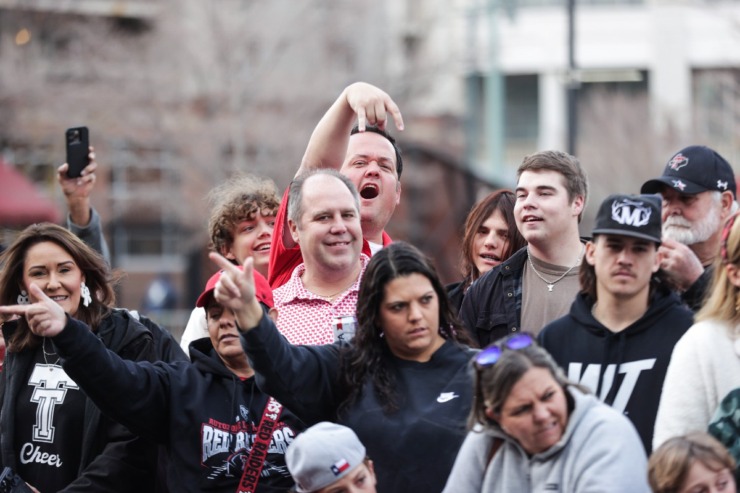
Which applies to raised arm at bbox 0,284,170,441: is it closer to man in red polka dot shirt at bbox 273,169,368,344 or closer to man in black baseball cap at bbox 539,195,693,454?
man in red polka dot shirt at bbox 273,169,368,344

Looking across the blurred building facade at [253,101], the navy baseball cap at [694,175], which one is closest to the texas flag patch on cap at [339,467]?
the navy baseball cap at [694,175]

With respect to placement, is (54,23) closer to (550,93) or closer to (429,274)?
(429,274)

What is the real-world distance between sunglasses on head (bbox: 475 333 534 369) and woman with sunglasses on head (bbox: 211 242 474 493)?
418 mm

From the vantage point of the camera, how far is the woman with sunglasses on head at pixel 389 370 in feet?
15.8

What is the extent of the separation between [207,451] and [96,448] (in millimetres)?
711

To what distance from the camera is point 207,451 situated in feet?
17.6

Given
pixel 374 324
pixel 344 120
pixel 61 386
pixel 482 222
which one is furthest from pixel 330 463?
pixel 482 222

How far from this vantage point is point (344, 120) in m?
6.22

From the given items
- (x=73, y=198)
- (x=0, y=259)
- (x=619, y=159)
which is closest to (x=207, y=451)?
(x=0, y=259)

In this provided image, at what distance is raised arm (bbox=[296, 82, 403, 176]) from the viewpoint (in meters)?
5.80

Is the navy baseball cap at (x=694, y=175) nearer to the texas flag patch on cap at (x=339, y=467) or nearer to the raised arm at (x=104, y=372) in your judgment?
the texas flag patch on cap at (x=339, y=467)

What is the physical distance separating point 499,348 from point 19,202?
1964 cm

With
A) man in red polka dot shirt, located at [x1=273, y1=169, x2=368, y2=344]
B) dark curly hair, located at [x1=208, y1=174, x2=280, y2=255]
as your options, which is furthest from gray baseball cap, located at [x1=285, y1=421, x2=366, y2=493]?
dark curly hair, located at [x1=208, y1=174, x2=280, y2=255]

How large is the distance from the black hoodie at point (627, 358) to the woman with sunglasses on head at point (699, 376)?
0.46 feet
